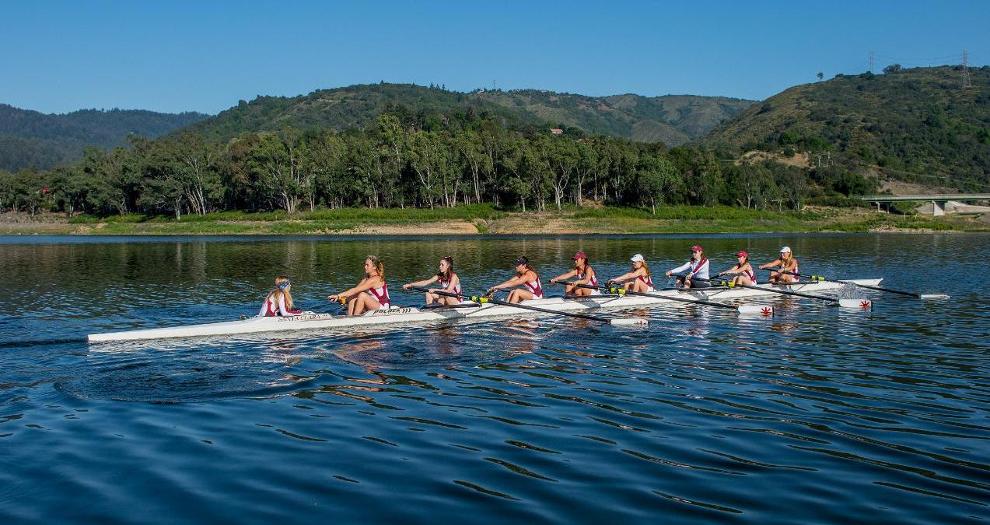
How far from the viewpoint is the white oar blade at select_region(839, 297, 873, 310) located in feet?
85.4

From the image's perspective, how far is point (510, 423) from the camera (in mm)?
12250

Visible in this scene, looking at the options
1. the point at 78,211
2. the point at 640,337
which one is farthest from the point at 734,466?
the point at 78,211

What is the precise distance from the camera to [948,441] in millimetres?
11328

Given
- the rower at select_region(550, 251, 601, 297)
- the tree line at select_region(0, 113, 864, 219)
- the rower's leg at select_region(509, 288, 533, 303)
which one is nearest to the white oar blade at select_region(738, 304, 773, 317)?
the rower at select_region(550, 251, 601, 297)

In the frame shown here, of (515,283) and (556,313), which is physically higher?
(515,283)

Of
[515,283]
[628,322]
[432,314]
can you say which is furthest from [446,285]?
[628,322]

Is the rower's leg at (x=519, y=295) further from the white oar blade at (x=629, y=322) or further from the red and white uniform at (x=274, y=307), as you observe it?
the red and white uniform at (x=274, y=307)

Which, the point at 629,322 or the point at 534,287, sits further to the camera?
the point at 534,287

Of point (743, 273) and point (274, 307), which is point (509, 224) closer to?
point (743, 273)

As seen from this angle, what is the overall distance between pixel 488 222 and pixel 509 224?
Answer: 2.78 m

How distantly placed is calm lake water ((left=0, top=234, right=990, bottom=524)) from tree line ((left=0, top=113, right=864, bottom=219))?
3248 inches

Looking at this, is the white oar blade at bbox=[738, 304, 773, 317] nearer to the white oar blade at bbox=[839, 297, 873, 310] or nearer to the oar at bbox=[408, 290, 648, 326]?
the white oar blade at bbox=[839, 297, 873, 310]

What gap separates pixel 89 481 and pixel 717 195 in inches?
4517

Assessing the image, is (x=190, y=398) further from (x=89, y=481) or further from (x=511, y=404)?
(x=511, y=404)
